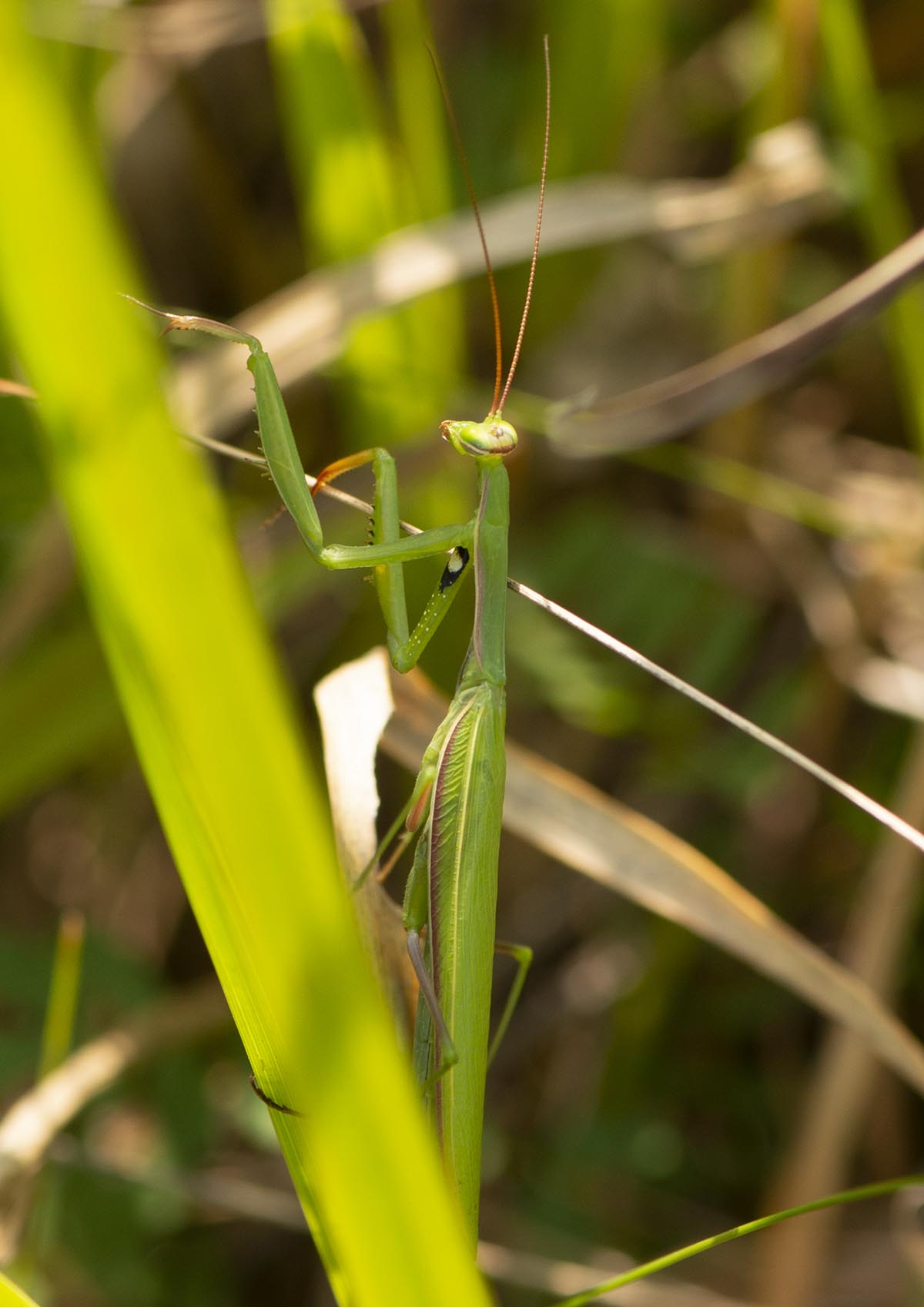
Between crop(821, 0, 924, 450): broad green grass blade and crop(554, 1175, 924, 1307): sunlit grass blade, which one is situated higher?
crop(821, 0, 924, 450): broad green grass blade

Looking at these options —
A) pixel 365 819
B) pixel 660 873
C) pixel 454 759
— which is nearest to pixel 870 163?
pixel 660 873

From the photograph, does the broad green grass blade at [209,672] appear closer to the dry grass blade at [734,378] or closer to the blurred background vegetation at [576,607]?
the blurred background vegetation at [576,607]

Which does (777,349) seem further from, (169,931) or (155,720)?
(169,931)

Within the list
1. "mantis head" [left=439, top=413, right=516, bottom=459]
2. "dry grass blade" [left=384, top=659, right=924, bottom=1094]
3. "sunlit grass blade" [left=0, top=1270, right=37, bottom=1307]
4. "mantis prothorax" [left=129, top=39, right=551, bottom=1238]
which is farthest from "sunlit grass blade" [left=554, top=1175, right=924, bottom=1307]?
"mantis head" [left=439, top=413, right=516, bottom=459]

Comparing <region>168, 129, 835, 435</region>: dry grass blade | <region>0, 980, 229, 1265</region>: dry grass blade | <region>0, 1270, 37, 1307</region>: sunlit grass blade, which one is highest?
<region>168, 129, 835, 435</region>: dry grass blade

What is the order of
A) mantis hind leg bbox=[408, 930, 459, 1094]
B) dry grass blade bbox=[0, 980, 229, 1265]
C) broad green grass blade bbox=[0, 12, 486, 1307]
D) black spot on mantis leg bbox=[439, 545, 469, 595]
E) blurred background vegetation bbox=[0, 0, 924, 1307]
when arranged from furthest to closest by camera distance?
blurred background vegetation bbox=[0, 0, 924, 1307], dry grass blade bbox=[0, 980, 229, 1265], black spot on mantis leg bbox=[439, 545, 469, 595], mantis hind leg bbox=[408, 930, 459, 1094], broad green grass blade bbox=[0, 12, 486, 1307]

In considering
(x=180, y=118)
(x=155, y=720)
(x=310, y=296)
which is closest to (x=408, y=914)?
(x=155, y=720)

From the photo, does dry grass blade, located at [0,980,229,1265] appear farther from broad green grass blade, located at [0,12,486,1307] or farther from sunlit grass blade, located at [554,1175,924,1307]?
broad green grass blade, located at [0,12,486,1307]
